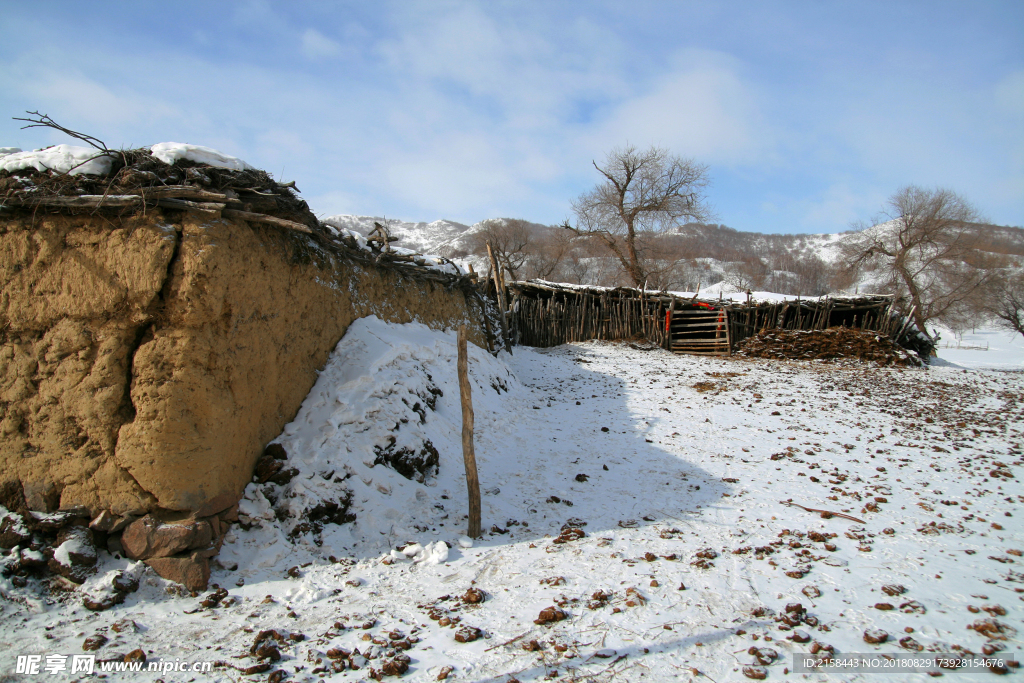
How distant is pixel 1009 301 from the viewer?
74.2 ft

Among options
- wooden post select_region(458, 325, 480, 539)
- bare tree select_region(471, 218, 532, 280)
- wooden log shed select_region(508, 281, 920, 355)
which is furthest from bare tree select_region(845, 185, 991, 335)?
wooden post select_region(458, 325, 480, 539)

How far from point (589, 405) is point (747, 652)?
19.3 feet

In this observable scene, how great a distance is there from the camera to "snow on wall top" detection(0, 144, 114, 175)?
3.34m

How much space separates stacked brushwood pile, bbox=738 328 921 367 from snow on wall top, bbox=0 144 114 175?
47.4 feet

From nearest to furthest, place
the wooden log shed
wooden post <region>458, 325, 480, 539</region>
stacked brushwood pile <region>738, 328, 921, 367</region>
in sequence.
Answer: wooden post <region>458, 325, 480, 539</region>
stacked brushwood pile <region>738, 328, 921, 367</region>
the wooden log shed

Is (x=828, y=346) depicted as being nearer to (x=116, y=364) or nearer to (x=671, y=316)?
(x=671, y=316)

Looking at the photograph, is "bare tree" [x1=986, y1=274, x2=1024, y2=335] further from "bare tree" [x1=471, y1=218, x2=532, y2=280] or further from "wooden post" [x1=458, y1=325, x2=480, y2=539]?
"wooden post" [x1=458, y1=325, x2=480, y2=539]

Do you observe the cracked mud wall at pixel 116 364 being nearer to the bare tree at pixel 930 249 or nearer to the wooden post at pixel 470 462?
the wooden post at pixel 470 462

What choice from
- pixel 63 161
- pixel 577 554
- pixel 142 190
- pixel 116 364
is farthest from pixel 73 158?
pixel 577 554

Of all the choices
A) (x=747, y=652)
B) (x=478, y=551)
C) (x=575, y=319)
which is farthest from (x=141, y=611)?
(x=575, y=319)

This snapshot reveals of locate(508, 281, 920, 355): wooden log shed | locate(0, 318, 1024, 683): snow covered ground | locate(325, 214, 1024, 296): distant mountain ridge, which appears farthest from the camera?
locate(325, 214, 1024, 296): distant mountain ridge

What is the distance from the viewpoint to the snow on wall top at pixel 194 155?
3498mm

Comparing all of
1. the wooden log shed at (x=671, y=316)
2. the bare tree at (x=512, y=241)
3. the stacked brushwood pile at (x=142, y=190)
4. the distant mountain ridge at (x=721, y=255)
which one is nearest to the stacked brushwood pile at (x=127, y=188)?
the stacked brushwood pile at (x=142, y=190)

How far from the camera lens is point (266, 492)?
12.2 ft
